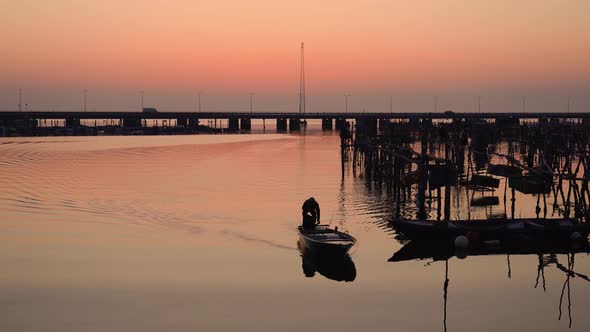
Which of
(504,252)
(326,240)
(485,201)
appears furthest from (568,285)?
(485,201)

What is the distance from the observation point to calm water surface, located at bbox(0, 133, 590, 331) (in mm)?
27188

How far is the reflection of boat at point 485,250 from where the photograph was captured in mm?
37312

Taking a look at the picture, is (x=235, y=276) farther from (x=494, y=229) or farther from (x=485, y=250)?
(x=494, y=229)

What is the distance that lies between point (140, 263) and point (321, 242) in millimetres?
9029

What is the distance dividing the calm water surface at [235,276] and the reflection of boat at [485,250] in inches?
36.5

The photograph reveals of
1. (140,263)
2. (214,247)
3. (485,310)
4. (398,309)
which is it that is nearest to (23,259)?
(140,263)

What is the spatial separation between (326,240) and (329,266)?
1.24 metres

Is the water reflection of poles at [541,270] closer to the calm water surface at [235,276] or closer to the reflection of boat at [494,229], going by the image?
the calm water surface at [235,276]

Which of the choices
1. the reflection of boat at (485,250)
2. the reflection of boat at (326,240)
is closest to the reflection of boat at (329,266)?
the reflection of boat at (326,240)

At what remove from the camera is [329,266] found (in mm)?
34438

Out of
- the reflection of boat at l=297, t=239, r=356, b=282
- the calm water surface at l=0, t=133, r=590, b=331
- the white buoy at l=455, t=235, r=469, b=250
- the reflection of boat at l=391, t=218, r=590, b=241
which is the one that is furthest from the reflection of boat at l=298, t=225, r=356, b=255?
the white buoy at l=455, t=235, r=469, b=250

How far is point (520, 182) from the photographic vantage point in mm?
52406

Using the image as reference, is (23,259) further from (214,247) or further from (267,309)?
(267,309)

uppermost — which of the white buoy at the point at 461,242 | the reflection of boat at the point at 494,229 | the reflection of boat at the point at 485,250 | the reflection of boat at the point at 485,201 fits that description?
the reflection of boat at the point at 494,229
